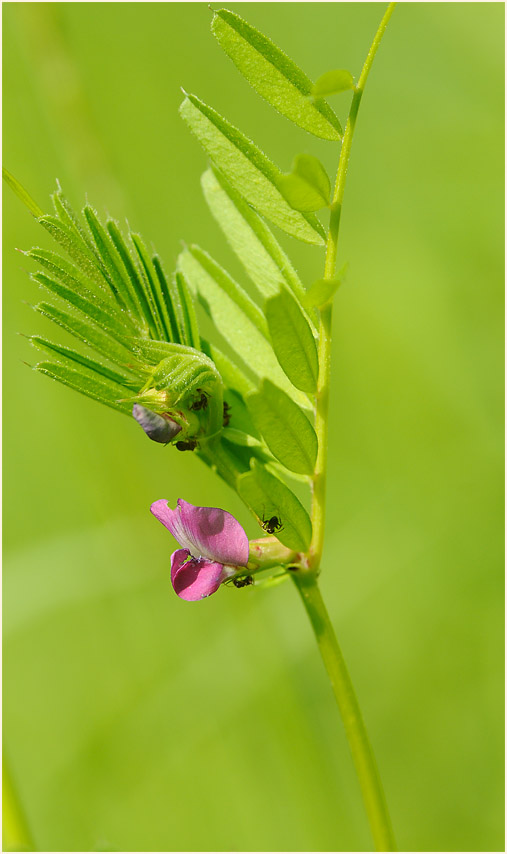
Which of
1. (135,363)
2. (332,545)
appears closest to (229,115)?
(332,545)

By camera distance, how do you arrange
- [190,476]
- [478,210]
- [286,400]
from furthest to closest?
[478,210] → [190,476] → [286,400]

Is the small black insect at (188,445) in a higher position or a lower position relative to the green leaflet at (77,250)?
lower

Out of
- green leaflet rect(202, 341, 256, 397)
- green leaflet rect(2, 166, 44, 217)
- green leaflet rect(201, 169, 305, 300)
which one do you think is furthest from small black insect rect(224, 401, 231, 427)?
green leaflet rect(2, 166, 44, 217)

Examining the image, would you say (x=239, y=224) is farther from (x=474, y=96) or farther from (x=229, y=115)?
(x=229, y=115)

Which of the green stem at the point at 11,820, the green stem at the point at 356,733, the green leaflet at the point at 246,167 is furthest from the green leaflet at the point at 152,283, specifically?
the green stem at the point at 11,820

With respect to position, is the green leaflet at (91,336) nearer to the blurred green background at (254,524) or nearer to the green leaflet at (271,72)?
the green leaflet at (271,72)

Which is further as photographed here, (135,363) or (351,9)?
(351,9)
